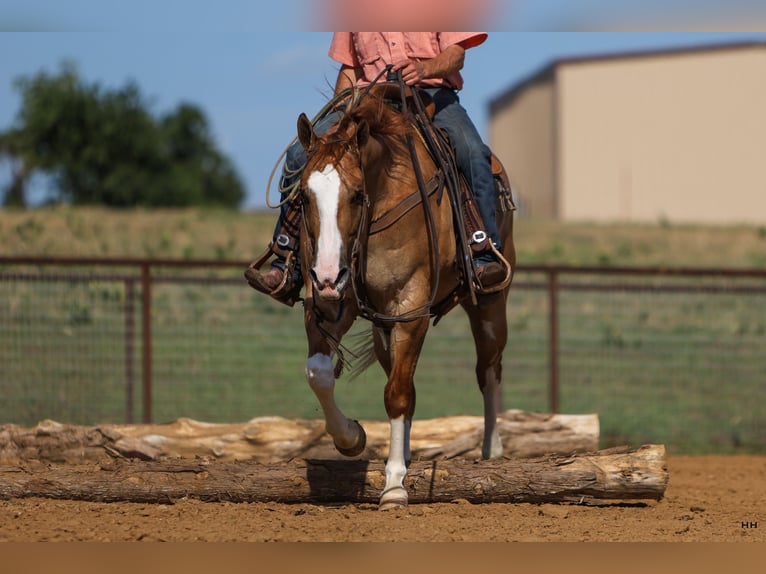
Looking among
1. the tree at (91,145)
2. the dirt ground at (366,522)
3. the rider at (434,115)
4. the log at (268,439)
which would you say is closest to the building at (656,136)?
the tree at (91,145)

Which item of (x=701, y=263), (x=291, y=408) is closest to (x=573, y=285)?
(x=291, y=408)

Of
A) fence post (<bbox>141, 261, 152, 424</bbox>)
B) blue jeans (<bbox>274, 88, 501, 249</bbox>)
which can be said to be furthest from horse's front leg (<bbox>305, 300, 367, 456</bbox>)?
fence post (<bbox>141, 261, 152, 424</bbox>)

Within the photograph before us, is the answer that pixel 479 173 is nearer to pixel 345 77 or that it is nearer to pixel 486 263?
pixel 486 263

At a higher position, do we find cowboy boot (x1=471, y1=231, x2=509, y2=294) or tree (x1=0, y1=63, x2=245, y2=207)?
tree (x1=0, y1=63, x2=245, y2=207)

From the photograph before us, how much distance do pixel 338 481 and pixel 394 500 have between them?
0.39 m

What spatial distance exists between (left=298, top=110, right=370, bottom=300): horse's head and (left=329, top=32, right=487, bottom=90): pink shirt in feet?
3.71

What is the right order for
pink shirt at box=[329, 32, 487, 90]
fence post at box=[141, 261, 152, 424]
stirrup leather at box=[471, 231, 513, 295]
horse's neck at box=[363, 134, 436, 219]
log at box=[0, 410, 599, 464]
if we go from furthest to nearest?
fence post at box=[141, 261, 152, 424]
log at box=[0, 410, 599, 464]
pink shirt at box=[329, 32, 487, 90]
stirrup leather at box=[471, 231, 513, 295]
horse's neck at box=[363, 134, 436, 219]

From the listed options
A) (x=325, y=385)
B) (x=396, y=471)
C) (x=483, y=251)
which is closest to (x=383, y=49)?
(x=483, y=251)

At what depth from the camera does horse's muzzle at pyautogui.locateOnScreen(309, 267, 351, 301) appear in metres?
5.30

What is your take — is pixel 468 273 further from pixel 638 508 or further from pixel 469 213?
pixel 638 508

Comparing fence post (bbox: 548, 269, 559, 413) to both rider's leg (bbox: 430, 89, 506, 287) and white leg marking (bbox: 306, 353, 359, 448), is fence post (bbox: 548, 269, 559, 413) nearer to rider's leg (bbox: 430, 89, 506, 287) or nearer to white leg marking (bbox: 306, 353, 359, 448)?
rider's leg (bbox: 430, 89, 506, 287)

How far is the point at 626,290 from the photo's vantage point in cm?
1252

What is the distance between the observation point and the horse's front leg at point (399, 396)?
20.4 feet

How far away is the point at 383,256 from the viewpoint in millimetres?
6098
